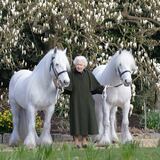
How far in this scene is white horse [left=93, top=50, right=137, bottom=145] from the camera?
1039 cm

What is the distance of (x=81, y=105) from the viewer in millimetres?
9805

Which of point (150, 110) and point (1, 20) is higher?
point (1, 20)

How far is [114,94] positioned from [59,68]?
4.73ft

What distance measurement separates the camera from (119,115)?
16.4 metres

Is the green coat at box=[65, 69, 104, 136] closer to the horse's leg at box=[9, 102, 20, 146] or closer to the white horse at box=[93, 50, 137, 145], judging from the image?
the white horse at box=[93, 50, 137, 145]

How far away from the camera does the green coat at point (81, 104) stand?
32.0 ft

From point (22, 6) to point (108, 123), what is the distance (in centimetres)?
454

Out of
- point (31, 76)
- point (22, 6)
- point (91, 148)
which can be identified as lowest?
point (91, 148)

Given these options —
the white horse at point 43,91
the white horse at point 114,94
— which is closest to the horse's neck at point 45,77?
the white horse at point 43,91

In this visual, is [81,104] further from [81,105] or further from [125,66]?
[125,66]

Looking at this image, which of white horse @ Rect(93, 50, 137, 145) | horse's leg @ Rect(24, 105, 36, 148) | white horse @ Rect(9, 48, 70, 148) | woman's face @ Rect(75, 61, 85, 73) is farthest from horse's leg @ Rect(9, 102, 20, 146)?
woman's face @ Rect(75, 61, 85, 73)

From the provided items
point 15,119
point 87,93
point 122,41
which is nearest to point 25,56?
point 122,41

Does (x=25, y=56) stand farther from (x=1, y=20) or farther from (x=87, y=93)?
(x=87, y=93)

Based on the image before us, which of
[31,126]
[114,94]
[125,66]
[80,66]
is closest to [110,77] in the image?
[114,94]
